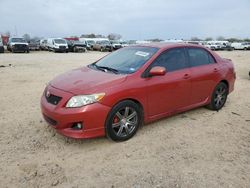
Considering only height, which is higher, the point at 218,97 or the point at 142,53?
the point at 142,53

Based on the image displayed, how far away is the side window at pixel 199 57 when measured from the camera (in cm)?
531

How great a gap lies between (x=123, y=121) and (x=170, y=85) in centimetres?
119

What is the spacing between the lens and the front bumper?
3.77 metres

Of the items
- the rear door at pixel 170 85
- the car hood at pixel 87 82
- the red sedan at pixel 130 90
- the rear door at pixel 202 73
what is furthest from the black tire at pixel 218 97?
the car hood at pixel 87 82

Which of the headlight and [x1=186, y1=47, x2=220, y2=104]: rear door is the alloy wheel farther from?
[x1=186, y1=47, x2=220, y2=104]: rear door

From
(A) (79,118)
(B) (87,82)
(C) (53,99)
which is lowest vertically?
(A) (79,118)

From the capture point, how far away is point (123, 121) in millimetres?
4203

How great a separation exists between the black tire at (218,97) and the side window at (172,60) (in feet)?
4.09

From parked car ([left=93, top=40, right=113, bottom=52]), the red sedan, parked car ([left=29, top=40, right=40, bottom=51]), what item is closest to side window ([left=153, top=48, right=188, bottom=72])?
the red sedan

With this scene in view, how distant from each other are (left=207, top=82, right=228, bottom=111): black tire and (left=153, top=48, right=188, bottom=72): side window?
1247 mm

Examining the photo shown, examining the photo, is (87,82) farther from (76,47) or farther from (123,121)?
(76,47)

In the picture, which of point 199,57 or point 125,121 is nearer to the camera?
point 125,121

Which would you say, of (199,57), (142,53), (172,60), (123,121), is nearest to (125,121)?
(123,121)

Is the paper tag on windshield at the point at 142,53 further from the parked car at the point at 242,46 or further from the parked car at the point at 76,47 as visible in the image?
the parked car at the point at 242,46
